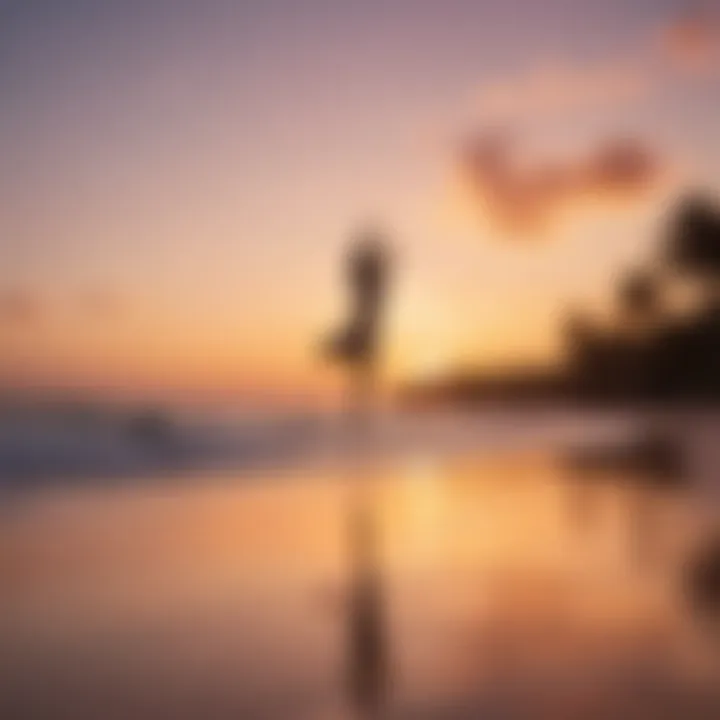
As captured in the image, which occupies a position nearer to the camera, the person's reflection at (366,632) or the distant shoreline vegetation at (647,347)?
the person's reflection at (366,632)

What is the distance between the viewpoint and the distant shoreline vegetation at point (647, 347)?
12.5 feet

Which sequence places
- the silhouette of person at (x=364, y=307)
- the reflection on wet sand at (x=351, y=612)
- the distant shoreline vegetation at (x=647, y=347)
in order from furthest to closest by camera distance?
the distant shoreline vegetation at (x=647, y=347)
the silhouette of person at (x=364, y=307)
the reflection on wet sand at (x=351, y=612)

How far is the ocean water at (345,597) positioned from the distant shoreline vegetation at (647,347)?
0.40 meters

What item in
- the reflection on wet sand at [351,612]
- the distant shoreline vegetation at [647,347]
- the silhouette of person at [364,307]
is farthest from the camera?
the distant shoreline vegetation at [647,347]

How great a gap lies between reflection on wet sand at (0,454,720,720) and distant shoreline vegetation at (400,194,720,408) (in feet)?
2.53

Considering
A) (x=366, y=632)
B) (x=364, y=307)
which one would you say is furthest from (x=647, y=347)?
(x=366, y=632)

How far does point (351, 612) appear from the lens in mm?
1783

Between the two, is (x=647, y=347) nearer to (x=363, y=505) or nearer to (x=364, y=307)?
(x=364, y=307)

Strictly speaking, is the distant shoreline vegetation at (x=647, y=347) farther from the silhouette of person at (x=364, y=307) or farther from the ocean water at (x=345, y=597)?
the ocean water at (x=345, y=597)

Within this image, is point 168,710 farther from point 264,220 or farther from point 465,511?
point 264,220

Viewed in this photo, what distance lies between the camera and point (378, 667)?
1459 millimetres

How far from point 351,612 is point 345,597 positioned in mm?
118

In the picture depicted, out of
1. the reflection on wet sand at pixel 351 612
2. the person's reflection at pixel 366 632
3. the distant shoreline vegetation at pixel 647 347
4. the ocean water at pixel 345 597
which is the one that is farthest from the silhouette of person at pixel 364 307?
the person's reflection at pixel 366 632

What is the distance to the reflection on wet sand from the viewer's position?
1.32 metres
